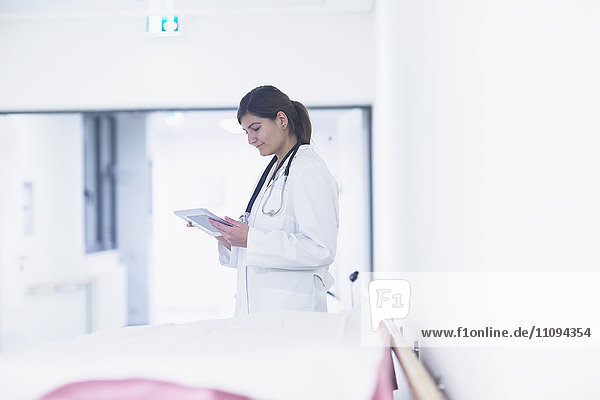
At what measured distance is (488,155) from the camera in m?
1.07

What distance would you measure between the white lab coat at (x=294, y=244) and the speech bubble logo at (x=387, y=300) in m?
0.47

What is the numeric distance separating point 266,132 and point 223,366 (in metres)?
1.14

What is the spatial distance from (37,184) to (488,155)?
4.87 m

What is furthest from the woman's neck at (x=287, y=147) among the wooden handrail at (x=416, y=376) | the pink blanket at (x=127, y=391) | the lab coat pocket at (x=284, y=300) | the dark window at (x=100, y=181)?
the dark window at (x=100, y=181)

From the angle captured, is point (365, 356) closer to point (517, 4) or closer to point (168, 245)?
point (517, 4)

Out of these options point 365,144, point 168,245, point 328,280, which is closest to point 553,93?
point 328,280

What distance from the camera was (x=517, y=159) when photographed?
3.14 feet

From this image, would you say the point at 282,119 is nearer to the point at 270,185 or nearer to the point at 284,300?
the point at 270,185

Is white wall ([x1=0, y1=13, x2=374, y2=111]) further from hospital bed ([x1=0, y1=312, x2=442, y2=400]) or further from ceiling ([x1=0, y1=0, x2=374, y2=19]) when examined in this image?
hospital bed ([x1=0, y1=312, x2=442, y2=400])

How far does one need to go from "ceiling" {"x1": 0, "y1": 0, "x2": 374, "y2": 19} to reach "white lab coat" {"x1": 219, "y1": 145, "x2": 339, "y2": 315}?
1.49 meters

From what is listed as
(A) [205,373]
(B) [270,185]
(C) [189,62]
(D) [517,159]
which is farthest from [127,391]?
(C) [189,62]

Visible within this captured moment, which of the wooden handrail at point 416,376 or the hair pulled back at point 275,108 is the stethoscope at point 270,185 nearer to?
the hair pulled back at point 275,108

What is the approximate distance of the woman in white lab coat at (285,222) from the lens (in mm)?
1938

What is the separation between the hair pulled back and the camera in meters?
2.12
